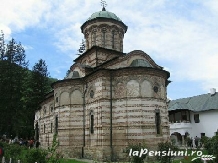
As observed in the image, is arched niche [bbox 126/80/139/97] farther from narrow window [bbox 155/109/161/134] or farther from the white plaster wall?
the white plaster wall

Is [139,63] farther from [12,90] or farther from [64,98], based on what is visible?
[12,90]

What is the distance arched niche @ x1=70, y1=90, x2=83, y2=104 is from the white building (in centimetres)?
1400

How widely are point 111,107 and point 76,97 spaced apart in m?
3.15

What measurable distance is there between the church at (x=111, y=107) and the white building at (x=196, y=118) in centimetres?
1193

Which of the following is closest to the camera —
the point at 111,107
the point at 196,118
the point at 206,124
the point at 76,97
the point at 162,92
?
the point at 111,107

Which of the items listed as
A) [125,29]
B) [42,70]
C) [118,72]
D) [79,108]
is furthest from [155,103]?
[42,70]

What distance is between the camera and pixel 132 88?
1557cm

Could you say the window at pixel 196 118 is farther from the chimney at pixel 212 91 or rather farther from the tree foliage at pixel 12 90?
the tree foliage at pixel 12 90

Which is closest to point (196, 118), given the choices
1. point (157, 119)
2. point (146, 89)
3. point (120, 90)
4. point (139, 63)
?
point (157, 119)

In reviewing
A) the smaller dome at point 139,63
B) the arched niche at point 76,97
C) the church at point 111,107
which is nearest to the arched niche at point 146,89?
the church at point 111,107

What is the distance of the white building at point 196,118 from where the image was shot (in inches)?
1068

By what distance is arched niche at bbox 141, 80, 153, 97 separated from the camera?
1550 cm

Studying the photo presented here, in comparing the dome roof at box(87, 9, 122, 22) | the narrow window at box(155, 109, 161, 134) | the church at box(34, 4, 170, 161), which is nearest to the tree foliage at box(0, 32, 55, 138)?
the church at box(34, 4, 170, 161)

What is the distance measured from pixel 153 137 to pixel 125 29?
31.8ft
